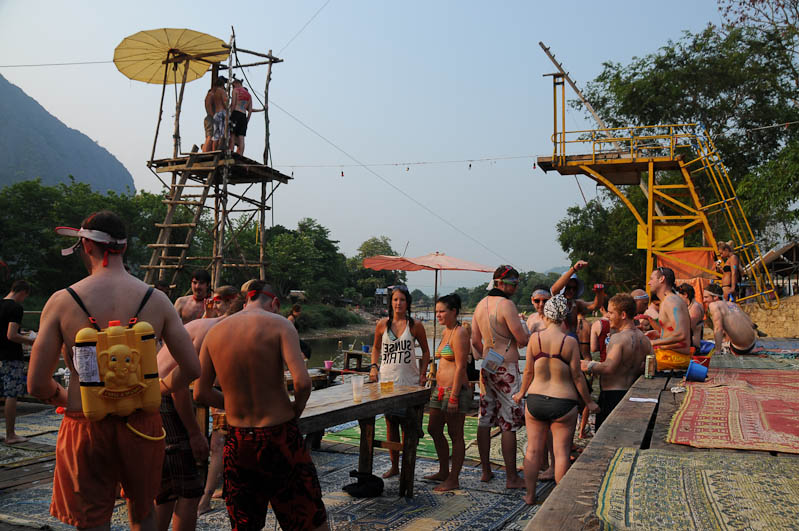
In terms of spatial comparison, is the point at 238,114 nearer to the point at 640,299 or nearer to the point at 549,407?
the point at 640,299

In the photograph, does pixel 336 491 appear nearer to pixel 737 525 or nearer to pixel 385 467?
pixel 385 467

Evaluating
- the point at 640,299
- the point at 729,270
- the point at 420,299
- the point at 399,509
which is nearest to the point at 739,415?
the point at 399,509

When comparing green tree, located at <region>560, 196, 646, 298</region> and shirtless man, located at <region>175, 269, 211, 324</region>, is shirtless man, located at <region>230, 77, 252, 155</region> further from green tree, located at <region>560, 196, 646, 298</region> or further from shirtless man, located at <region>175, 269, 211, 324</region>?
green tree, located at <region>560, 196, 646, 298</region>

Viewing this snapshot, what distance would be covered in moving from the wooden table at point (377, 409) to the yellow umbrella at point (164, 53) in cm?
1014

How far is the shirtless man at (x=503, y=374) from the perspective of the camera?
19.3 ft

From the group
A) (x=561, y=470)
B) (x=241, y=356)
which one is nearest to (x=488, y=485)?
(x=561, y=470)

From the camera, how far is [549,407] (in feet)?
16.6

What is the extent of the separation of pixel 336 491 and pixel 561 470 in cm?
208

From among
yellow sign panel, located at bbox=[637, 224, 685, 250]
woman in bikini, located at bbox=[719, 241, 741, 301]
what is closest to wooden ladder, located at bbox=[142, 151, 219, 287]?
woman in bikini, located at bbox=[719, 241, 741, 301]

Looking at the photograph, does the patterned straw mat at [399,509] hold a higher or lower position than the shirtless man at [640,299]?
lower

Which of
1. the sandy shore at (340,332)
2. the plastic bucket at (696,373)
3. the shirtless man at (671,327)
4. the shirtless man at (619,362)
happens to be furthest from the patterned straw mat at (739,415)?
the sandy shore at (340,332)

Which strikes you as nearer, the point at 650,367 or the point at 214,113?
the point at 650,367

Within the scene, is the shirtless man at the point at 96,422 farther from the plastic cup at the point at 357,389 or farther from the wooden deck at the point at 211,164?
the wooden deck at the point at 211,164

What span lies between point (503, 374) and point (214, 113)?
394 inches
